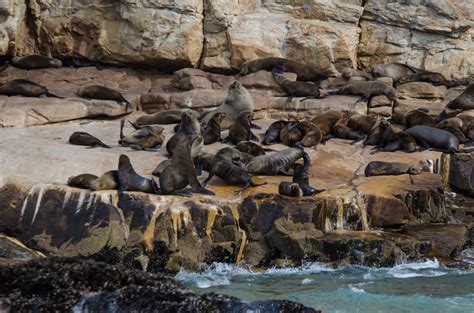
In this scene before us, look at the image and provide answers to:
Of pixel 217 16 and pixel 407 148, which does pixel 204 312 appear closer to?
pixel 407 148

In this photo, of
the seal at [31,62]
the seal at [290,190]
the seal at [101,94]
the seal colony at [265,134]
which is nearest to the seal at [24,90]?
the seal colony at [265,134]

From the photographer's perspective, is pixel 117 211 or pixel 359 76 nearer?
pixel 117 211

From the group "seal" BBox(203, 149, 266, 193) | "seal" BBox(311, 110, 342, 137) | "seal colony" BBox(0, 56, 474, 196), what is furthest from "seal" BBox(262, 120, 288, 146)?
"seal" BBox(203, 149, 266, 193)

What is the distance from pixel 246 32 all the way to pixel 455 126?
603 centimetres

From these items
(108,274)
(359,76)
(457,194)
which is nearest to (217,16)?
(359,76)

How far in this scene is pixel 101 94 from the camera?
16109 millimetres

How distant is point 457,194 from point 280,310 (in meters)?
7.14

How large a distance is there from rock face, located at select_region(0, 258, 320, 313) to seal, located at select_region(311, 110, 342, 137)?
8041mm

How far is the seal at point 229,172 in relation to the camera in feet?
36.5

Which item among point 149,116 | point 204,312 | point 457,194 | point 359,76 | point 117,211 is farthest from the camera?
point 359,76

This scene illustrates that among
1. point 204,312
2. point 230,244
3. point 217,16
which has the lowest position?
point 230,244

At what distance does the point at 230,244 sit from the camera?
10195 mm

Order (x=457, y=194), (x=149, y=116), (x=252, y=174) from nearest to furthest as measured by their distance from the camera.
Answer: (x=252, y=174) < (x=457, y=194) < (x=149, y=116)

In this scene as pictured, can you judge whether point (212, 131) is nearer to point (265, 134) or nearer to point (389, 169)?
point (265, 134)
